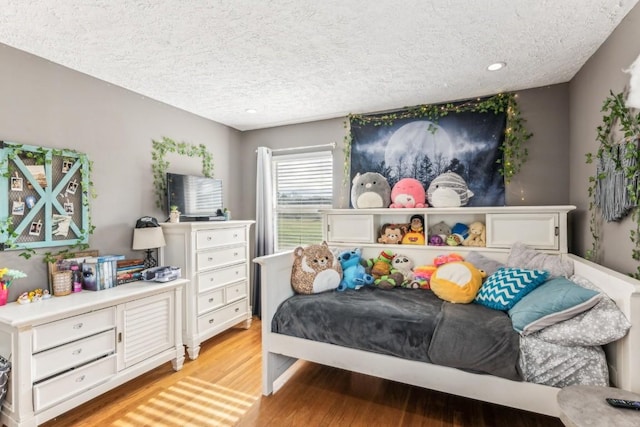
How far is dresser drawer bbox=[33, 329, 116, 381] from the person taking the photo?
172 cm

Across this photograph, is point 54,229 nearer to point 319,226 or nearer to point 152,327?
point 152,327

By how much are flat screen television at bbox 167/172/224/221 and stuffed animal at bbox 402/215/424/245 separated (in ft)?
6.39

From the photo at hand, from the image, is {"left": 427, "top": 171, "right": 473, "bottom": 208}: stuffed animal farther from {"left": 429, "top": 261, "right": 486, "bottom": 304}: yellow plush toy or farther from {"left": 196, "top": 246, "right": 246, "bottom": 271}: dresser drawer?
{"left": 196, "top": 246, "right": 246, "bottom": 271}: dresser drawer

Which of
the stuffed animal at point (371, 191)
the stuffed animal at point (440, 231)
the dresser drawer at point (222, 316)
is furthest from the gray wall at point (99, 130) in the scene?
the stuffed animal at point (440, 231)

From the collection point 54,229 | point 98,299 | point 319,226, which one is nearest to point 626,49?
point 319,226

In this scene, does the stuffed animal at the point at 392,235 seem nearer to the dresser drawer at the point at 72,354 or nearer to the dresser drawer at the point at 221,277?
the dresser drawer at the point at 221,277

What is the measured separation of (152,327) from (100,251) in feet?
2.50

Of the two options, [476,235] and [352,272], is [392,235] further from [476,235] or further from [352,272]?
[476,235]

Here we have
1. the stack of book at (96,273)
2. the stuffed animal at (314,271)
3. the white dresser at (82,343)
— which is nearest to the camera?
the white dresser at (82,343)

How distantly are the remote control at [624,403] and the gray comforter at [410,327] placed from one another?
16.2 inches

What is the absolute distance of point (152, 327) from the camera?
2.32 metres

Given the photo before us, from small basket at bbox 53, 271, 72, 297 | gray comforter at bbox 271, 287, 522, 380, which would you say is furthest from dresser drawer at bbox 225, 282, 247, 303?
small basket at bbox 53, 271, 72, 297

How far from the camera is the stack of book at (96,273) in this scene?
221 cm

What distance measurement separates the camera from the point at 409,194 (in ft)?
9.59
